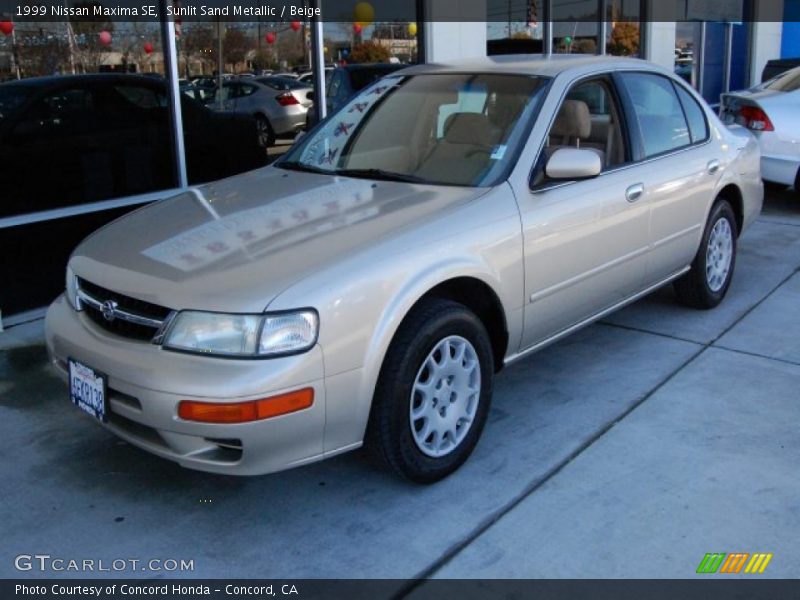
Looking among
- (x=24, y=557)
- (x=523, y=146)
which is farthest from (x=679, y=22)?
(x=24, y=557)

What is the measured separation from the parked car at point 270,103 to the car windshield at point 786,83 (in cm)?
→ 482

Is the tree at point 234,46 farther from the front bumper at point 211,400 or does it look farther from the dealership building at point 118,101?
the front bumper at point 211,400

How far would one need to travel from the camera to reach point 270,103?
764 cm

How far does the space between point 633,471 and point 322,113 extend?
526cm

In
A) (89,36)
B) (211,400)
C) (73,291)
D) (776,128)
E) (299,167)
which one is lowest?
(211,400)

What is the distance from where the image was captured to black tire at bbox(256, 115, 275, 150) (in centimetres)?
766

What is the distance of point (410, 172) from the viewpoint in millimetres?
4051

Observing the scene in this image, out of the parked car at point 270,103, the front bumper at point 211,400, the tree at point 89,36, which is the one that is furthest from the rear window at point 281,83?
the front bumper at point 211,400

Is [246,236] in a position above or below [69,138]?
below

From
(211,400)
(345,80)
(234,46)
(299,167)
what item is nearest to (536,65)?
(299,167)

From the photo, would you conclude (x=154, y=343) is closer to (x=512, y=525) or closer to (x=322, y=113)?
(x=512, y=525)

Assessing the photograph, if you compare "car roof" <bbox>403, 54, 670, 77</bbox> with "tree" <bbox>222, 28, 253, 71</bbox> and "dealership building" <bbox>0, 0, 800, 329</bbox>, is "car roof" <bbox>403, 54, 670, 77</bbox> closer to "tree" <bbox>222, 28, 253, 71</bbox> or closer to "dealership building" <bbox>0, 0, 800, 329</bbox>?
"dealership building" <bbox>0, 0, 800, 329</bbox>

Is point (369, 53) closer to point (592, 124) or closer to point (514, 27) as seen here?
point (514, 27)

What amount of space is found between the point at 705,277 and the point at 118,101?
4.30 metres
